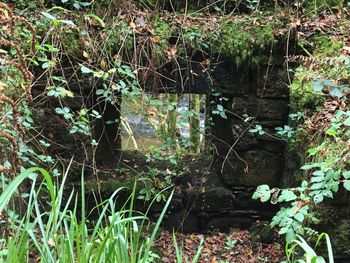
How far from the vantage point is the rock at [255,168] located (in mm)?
3754

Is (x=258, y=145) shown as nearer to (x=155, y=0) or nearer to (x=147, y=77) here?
(x=147, y=77)

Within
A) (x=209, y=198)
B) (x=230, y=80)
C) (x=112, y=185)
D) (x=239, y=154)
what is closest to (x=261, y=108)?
(x=230, y=80)

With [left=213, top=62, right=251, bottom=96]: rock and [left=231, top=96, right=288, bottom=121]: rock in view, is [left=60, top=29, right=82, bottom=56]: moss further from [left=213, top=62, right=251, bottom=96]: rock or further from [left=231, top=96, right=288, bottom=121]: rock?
[left=231, top=96, right=288, bottom=121]: rock

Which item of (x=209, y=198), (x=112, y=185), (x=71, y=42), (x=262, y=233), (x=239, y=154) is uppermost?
(x=71, y=42)

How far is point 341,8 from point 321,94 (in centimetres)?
121

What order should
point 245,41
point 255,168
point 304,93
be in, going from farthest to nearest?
point 255,168 → point 245,41 → point 304,93

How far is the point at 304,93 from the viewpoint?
2.95 m

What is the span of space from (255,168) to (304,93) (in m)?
1.05

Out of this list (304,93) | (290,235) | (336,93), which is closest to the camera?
(290,235)

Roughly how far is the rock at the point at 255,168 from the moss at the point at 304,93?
2.52 feet

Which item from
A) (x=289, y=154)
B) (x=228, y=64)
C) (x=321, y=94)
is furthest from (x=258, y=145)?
(x=321, y=94)

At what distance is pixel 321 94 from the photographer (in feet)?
9.21

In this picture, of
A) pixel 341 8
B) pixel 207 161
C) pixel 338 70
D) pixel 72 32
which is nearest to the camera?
pixel 338 70

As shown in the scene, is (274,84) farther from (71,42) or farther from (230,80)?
(71,42)
